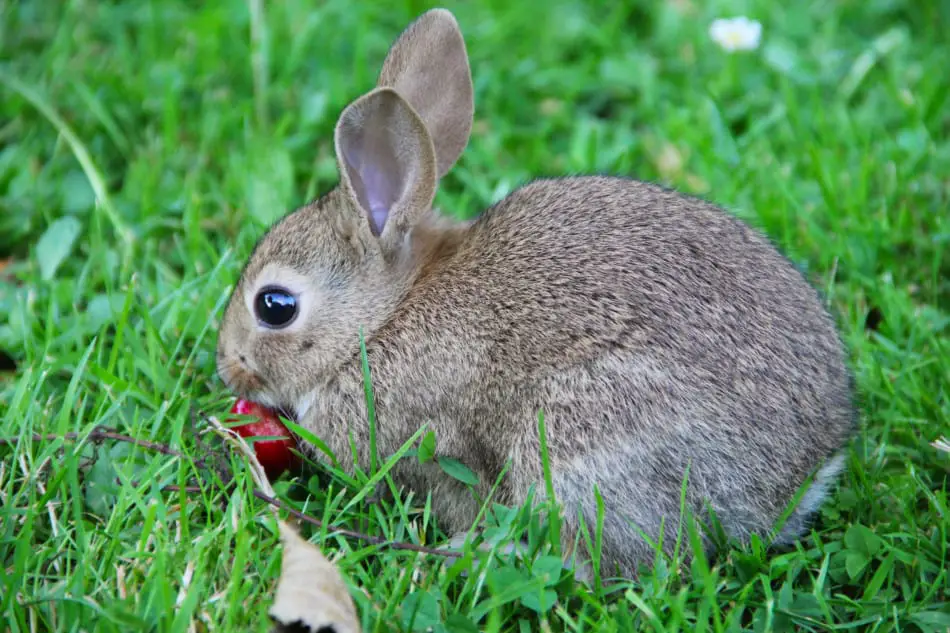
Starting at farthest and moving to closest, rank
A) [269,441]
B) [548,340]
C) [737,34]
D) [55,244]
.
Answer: [737,34] → [55,244] → [269,441] → [548,340]

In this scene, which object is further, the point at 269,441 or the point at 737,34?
the point at 737,34

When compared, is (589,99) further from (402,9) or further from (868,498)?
(868,498)

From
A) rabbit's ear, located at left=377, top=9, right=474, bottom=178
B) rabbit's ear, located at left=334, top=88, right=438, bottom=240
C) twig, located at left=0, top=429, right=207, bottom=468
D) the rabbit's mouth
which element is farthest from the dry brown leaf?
rabbit's ear, located at left=377, top=9, right=474, bottom=178

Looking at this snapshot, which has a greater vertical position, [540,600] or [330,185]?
[330,185]

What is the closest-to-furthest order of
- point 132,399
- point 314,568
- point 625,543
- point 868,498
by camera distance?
point 314,568, point 625,543, point 868,498, point 132,399

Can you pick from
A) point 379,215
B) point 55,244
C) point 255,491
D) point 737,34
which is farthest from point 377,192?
point 737,34

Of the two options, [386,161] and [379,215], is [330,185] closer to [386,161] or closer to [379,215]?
[379,215]

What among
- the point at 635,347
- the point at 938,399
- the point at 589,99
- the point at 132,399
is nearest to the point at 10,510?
the point at 132,399

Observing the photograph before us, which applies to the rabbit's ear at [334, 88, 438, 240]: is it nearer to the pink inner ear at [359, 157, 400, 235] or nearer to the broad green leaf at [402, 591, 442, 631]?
the pink inner ear at [359, 157, 400, 235]
